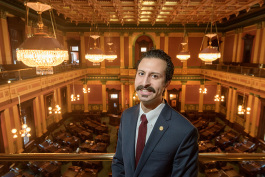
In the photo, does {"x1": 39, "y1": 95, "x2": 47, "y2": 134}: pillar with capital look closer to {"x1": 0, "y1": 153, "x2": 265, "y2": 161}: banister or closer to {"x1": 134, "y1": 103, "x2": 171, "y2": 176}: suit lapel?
{"x1": 0, "y1": 153, "x2": 265, "y2": 161}: banister

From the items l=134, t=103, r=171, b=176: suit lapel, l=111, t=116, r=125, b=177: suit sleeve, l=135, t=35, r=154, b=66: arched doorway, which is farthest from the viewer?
l=135, t=35, r=154, b=66: arched doorway

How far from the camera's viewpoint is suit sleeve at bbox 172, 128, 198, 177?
4.29 ft

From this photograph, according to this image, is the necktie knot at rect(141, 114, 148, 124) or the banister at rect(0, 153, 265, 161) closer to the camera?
the necktie knot at rect(141, 114, 148, 124)

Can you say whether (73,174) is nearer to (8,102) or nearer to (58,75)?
(8,102)

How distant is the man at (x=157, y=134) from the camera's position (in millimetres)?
1330

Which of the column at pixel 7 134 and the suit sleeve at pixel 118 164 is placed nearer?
the suit sleeve at pixel 118 164

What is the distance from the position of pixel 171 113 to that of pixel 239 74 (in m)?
11.7

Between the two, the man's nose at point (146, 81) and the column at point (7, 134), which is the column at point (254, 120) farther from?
the column at point (7, 134)

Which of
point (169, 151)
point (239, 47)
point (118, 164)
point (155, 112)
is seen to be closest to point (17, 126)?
point (118, 164)

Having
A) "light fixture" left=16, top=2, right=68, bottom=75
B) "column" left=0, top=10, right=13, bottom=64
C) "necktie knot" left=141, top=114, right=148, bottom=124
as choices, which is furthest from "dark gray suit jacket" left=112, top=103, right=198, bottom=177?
"column" left=0, top=10, right=13, bottom=64

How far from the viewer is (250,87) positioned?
10125 millimetres

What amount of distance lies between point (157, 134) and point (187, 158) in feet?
0.94

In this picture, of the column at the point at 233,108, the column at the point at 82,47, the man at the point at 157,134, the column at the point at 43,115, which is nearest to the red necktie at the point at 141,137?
the man at the point at 157,134

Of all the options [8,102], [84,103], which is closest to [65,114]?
[84,103]
